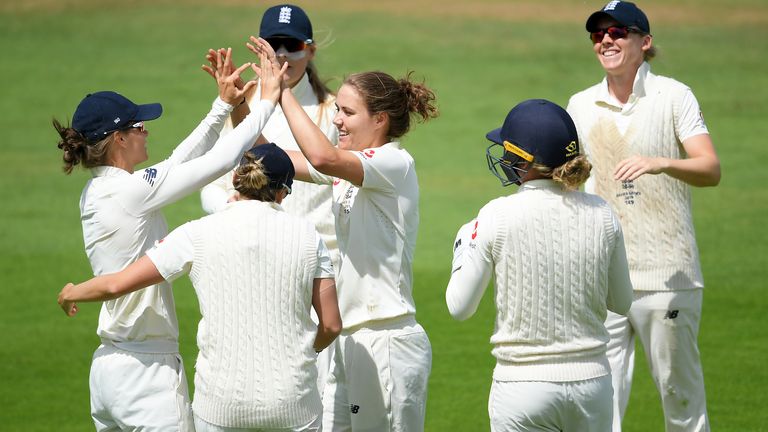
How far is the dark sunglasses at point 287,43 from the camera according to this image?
5926 millimetres

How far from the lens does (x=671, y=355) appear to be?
19.4 ft

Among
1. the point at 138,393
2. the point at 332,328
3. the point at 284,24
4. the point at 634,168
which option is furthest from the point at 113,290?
the point at 634,168

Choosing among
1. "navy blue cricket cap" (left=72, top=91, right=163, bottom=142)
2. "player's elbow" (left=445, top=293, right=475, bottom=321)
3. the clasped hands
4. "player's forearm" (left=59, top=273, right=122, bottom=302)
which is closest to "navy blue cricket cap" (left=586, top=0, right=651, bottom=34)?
the clasped hands

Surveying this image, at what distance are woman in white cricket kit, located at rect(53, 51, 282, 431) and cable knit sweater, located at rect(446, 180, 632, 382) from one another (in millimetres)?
1176

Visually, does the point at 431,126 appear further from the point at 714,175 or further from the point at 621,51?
the point at 714,175

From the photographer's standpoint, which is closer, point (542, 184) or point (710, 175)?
point (542, 184)

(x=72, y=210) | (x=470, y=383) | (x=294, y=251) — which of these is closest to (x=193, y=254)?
(x=294, y=251)

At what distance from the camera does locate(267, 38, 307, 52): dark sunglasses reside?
5926 mm

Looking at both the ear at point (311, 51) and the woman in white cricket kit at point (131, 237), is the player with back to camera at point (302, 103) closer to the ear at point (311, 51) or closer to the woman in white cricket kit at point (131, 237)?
the ear at point (311, 51)

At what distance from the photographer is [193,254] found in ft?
14.1

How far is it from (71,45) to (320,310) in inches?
623

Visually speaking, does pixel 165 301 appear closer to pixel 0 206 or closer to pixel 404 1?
pixel 0 206

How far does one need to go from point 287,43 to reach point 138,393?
213 centimetres

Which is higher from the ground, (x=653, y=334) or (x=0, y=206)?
(x=0, y=206)
